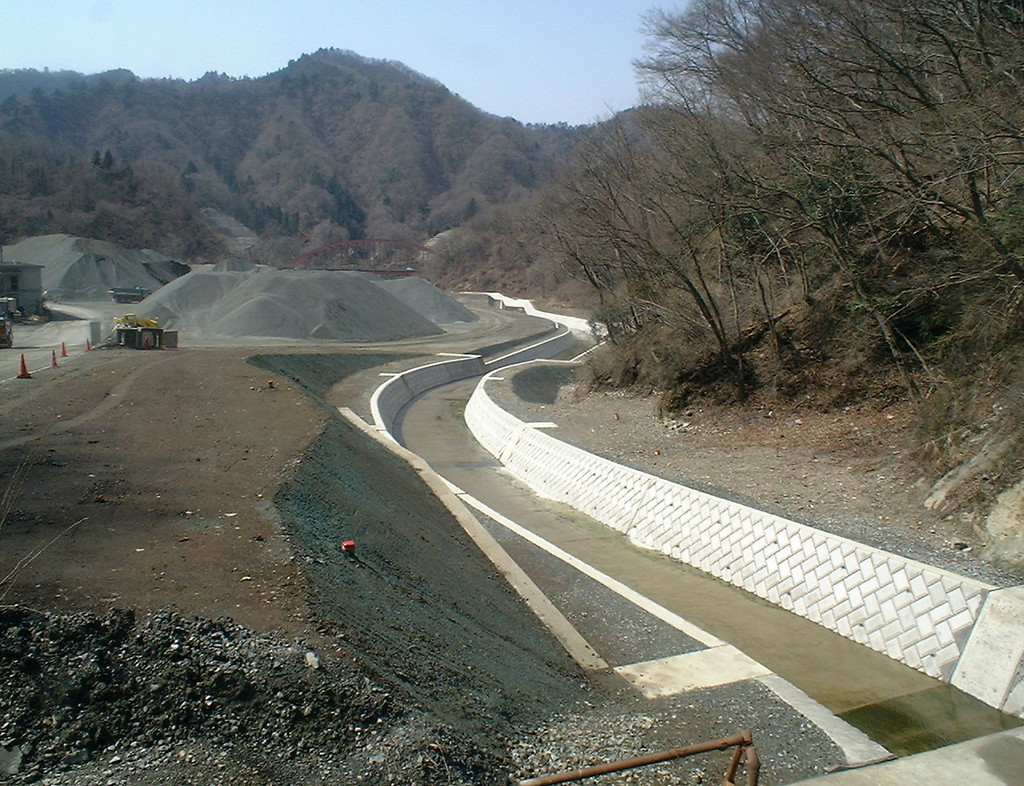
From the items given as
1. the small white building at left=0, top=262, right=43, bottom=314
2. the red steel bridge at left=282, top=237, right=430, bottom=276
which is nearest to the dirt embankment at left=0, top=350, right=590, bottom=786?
the small white building at left=0, top=262, right=43, bottom=314

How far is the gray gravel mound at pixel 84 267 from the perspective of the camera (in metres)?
70.6

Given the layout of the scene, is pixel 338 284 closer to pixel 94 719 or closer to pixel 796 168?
pixel 796 168

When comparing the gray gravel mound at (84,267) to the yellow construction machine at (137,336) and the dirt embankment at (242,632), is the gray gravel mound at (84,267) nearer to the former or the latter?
the yellow construction machine at (137,336)

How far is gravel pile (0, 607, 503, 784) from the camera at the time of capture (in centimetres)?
442

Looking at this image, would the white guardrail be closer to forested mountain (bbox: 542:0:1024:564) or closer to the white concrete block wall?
the white concrete block wall

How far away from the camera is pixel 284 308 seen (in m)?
49.5

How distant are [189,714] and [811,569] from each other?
8045 mm

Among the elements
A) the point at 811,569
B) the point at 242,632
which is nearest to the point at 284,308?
the point at 811,569

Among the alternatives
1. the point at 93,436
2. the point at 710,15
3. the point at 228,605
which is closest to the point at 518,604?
the point at 228,605

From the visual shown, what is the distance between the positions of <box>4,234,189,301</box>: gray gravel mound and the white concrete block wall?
213 ft

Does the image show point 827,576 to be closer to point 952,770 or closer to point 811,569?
point 811,569

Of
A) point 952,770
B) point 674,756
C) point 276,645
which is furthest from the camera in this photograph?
point 276,645

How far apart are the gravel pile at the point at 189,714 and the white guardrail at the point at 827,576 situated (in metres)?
5.36

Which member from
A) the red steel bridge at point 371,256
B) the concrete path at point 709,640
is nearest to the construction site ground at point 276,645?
the concrete path at point 709,640
